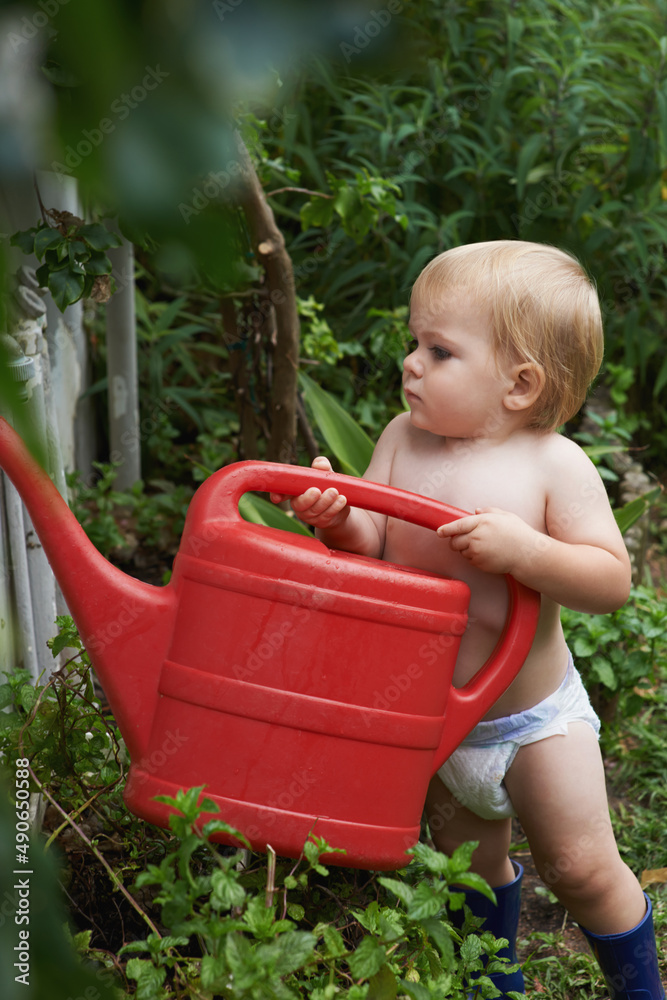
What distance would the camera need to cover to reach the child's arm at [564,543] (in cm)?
104

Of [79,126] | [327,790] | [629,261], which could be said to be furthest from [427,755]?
[629,261]

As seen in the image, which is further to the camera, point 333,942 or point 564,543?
point 564,543

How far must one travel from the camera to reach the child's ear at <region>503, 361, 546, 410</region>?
3.73ft

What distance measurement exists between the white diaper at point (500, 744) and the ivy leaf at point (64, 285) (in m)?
0.82

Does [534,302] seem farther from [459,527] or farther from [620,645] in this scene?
[620,645]

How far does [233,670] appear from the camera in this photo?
0.93 metres

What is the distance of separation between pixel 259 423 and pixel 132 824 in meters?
1.24

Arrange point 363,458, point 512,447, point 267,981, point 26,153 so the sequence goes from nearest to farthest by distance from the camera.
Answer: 1. point 26,153
2. point 267,981
3. point 512,447
4. point 363,458

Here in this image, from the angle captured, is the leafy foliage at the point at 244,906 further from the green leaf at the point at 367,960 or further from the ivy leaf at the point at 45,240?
the ivy leaf at the point at 45,240

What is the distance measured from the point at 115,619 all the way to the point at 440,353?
1.72ft

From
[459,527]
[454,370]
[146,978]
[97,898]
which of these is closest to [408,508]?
[459,527]

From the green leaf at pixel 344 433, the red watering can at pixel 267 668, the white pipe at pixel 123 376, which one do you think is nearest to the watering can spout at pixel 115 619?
the red watering can at pixel 267 668

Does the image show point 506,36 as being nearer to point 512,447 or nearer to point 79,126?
point 512,447

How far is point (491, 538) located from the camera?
40.8 inches
